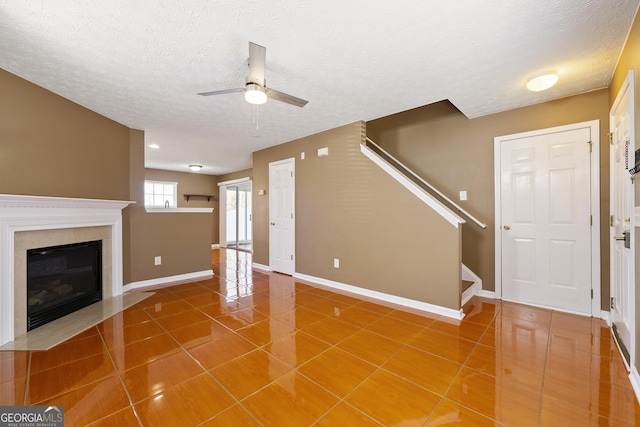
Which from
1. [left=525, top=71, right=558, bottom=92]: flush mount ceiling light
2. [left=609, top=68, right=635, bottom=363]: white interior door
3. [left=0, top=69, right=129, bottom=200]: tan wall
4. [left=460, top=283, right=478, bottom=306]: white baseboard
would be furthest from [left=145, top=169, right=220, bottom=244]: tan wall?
[left=609, top=68, right=635, bottom=363]: white interior door

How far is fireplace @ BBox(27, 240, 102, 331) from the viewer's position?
8.66 feet

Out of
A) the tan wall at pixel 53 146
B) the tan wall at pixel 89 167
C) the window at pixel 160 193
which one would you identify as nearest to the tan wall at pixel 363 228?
the tan wall at pixel 89 167

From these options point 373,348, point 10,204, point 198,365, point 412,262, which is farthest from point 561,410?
point 10,204

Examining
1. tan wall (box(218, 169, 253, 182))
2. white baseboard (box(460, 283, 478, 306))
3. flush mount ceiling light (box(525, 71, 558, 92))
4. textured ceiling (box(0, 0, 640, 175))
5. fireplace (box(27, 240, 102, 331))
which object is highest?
textured ceiling (box(0, 0, 640, 175))

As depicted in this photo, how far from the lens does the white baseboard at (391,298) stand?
9.53 feet

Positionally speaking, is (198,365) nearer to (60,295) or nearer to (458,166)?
(60,295)

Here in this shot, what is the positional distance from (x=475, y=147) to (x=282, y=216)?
331 cm

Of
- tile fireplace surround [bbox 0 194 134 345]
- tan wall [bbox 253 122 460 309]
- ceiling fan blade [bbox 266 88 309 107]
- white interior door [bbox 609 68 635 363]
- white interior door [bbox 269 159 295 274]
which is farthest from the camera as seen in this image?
white interior door [bbox 269 159 295 274]

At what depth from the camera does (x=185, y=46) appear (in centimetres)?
204

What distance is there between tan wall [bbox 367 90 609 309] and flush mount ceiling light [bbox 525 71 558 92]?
2.38ft

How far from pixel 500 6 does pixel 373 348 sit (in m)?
2.65

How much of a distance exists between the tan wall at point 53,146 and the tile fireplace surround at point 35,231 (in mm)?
172

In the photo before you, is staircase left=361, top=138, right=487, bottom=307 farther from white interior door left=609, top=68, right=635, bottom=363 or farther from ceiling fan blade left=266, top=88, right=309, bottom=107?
ceiling fan blade left=266, top=88, right=309, bottom=107

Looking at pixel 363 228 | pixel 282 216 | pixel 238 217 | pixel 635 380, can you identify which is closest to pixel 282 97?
pixel 363 228
